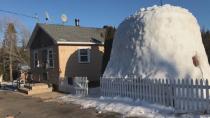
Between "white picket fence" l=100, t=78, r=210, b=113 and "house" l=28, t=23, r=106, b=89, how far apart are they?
9723 millimetres

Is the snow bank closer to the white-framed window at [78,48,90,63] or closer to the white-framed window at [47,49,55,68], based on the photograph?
the white-framed window at [78,48,90,63]

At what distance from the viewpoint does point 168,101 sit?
1241 centimetres

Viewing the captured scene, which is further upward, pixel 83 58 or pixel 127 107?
pixel 83 58

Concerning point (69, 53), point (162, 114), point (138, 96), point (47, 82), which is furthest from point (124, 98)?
point (47, 82)

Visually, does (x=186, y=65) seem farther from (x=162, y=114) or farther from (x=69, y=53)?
(x=69, y=53)

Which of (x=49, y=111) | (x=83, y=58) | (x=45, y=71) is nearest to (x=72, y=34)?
(x=83, y=58)

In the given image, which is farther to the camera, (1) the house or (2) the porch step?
(1) the house

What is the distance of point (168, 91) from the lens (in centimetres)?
1235

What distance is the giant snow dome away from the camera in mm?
14586

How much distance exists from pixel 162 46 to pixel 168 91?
3167mm

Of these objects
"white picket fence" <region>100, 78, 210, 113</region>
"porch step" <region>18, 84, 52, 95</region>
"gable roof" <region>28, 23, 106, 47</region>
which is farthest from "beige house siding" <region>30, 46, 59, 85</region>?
"white picket fence" <region>100, 78, 210, 113</region>

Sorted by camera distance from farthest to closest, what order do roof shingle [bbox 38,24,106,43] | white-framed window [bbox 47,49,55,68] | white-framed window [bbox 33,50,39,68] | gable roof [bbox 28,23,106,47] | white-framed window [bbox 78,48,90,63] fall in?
white-framed window [bbox 33,50,39,68] < white-framed window [bbox 78,48,90,63] < white-framed window [bbox 47,49,55,68] < roof shingle [bbox 38,24,106,43] < gable roof [bbox 28,23,106,47]

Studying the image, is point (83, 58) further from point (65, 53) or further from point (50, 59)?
point (50, 59)

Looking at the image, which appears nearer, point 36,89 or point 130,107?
point 130,107
